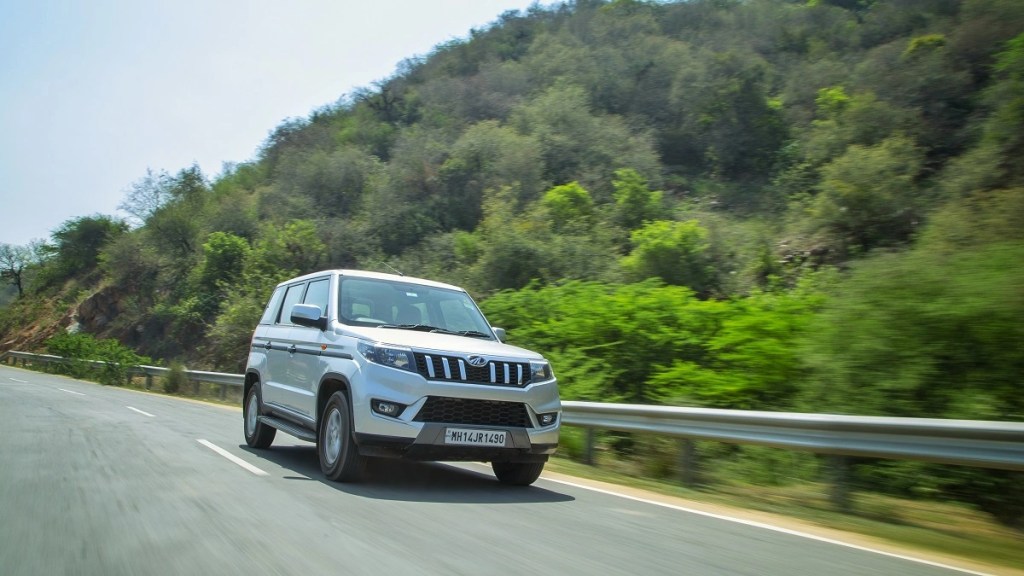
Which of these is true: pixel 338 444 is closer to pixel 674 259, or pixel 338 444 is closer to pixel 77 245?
pixel 674 259

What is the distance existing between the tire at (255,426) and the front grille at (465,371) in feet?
11.9

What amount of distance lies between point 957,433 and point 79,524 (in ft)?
20.2

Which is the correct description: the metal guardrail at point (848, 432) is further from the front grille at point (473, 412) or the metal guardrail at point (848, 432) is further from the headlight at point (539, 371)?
the front grille at point (473, 412)

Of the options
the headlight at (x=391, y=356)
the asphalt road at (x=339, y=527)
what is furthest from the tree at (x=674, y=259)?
the headlight at (x=391, y=356)

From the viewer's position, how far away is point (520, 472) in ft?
26.5

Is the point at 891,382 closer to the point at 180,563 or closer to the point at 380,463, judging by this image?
the point at 380,463

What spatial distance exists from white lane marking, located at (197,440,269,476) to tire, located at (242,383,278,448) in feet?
1.42

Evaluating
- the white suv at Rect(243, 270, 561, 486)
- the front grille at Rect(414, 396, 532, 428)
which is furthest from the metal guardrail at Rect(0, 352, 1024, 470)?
the front grille at Rect(414, 396, 532, 428)

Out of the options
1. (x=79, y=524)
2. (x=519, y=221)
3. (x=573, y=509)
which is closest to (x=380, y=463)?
(x=573, y=509)

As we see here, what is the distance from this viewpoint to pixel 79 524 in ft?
17.9

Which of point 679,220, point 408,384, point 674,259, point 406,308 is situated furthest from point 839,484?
point 679,220

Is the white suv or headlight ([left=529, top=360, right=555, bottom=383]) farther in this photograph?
headlight ([left=529, top=360, right=555, bottom=383])

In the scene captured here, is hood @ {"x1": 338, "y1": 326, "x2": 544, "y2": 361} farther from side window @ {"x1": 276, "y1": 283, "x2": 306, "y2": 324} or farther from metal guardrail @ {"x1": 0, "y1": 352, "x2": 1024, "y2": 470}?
side window @ {"x1": 276, "y1": 283, "x2": 306, "y2": 324}

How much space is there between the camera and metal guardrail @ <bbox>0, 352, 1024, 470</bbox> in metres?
5.85
